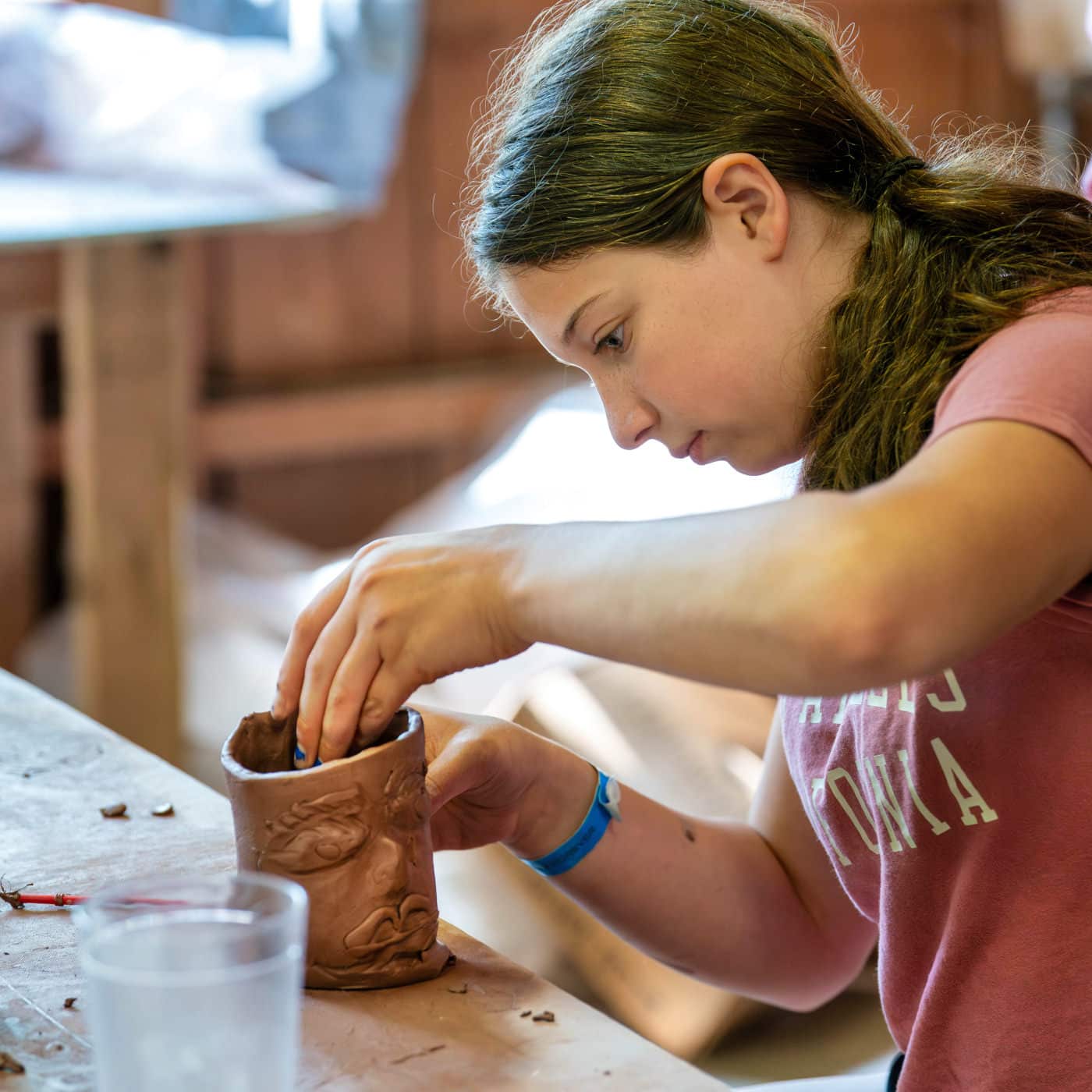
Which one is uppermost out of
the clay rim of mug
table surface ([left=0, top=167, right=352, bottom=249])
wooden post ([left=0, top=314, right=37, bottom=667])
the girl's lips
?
table surface ([left=0, top=167, right=352, bottom=249])

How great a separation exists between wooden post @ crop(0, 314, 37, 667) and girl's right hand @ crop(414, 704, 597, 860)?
245 centimetres

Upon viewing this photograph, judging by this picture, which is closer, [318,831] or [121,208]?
[318,831]

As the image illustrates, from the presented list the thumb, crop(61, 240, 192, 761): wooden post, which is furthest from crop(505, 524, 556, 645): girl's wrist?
crop(61, 240, 192, 761): wooden post

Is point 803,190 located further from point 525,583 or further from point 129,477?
point 129,477

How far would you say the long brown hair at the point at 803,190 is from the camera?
1.07 m

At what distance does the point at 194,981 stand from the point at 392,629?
1.08 feet

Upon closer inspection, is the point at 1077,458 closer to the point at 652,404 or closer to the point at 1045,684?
the point at 1045,684

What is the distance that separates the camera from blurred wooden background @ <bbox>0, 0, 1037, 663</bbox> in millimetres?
3682

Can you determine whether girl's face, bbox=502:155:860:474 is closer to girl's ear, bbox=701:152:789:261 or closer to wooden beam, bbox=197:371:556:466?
girl's ear, bbox=701:152:789:261

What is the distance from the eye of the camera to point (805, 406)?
1.15 metres

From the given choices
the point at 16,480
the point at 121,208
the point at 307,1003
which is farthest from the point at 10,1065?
the point at 16,480

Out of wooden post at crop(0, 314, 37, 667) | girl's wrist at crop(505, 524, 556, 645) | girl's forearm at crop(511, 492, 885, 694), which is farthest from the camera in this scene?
wooden post at crop(0, 314, 37, 667)

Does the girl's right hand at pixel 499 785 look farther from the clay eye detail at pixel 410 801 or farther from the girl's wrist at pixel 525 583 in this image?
the girl's wrist at pixel 525 583

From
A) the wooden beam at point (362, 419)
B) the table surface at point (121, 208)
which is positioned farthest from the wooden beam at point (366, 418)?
the table surface at point (121, 208)
